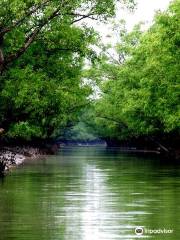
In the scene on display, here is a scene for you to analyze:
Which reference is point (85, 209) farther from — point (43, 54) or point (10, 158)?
point (10, 158)

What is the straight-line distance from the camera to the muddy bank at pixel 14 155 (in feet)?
144

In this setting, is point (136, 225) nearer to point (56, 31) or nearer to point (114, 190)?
point (114, 190)

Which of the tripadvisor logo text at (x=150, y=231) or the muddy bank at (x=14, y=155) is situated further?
the muddy bank at (x=14, y=155)

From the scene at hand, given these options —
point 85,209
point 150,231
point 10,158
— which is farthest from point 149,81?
point 150,231

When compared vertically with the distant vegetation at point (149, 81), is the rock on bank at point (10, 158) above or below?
below

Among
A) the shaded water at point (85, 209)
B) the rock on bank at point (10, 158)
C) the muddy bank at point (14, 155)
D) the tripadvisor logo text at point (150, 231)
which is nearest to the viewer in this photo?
the tripadvisor logo text at point (150, 231)

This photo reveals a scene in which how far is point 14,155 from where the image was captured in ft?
178

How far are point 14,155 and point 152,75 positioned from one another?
62.8 ft

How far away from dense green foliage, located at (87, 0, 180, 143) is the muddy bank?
27.8 ft

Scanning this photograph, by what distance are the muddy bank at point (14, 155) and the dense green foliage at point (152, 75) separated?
27.8 feet

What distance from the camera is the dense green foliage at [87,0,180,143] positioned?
59656 mm

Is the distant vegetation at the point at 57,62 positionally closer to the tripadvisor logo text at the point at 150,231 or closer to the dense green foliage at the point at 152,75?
the dense green foliage at the point at 152,75

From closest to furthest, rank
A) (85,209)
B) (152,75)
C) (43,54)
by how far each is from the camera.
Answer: (85,209)
(43,54)
(152,75)

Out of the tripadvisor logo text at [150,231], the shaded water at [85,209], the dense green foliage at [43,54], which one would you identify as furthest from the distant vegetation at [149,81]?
the tripadvisor logo text at [150,231]
